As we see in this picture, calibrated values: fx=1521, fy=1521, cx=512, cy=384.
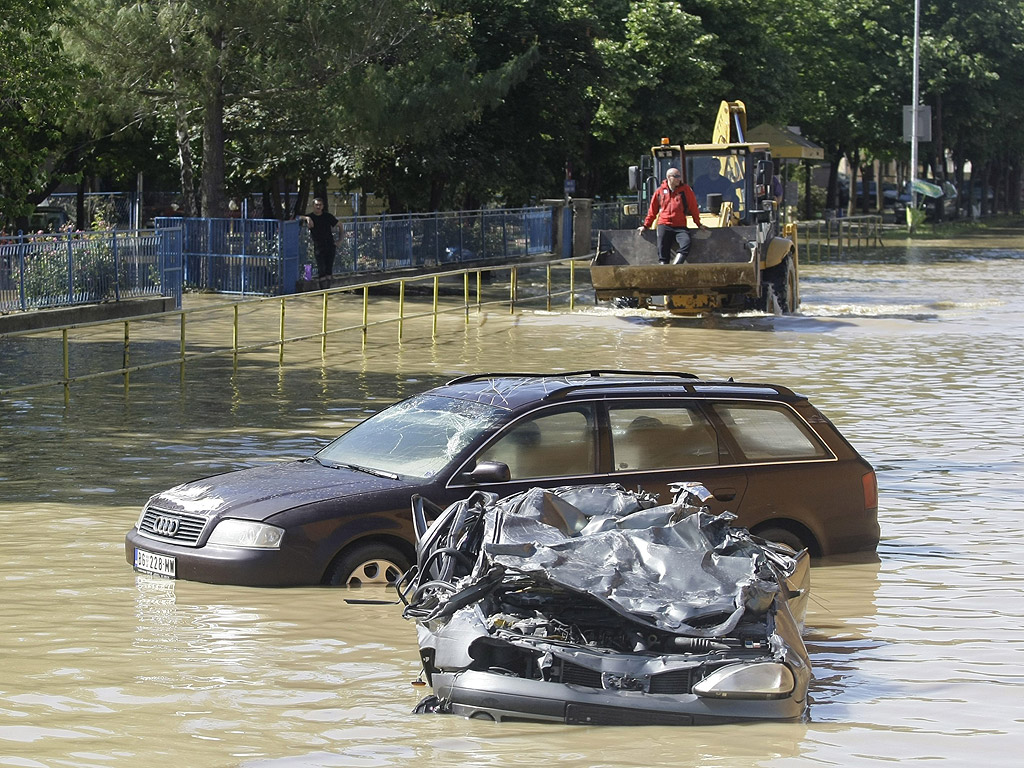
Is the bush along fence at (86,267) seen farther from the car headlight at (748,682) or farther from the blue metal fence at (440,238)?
the car headlight at (748,682)

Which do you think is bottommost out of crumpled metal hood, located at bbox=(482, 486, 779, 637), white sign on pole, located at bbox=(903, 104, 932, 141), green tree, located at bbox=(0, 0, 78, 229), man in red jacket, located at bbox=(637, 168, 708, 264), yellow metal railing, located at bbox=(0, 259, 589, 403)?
crumpled metal hood, located at bbox=(482, 486, 779, 637)

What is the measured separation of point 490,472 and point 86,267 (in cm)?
1959

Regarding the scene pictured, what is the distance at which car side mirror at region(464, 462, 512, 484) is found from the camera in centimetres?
834

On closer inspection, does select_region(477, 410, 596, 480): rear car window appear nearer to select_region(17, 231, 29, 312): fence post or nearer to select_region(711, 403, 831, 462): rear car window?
select_region(711, 403, 831, 462): rear car window

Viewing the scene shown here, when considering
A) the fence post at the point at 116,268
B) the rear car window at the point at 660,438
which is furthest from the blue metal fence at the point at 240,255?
the rear car window at the point at 660,438

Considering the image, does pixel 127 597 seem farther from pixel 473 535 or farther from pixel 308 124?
pixel 308 124

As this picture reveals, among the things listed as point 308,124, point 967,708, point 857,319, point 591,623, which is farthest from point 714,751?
point 308,124

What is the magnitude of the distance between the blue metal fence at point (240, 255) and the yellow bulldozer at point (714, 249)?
7189 mm

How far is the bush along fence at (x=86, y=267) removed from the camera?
80.9 ft

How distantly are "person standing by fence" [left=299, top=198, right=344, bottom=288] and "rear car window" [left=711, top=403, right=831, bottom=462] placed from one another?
2290cm

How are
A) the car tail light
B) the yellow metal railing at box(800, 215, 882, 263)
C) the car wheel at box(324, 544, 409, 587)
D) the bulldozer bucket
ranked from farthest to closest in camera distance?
the yellow metal railing at box(800, 215, 882, 263) < the bulldozer bucket < the car tail light < the car wheel at box(324, 544, 409, 587)

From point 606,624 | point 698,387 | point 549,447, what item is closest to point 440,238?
point 698,387

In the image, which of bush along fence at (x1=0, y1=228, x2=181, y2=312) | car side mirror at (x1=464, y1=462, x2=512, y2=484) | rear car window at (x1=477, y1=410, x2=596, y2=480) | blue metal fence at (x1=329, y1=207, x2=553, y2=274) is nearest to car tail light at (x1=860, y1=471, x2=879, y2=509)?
rear car window at (x1=477, y1=410, x2=596, y2=480)

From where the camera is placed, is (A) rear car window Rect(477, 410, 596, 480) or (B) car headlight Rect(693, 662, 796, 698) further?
(A) rear car window Rect(477, 410, 596, 480)
